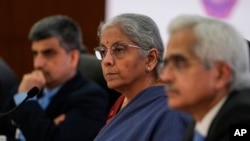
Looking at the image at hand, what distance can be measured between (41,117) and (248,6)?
1621 millimetres

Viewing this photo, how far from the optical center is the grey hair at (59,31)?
2.98 meters

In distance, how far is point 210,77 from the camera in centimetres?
144

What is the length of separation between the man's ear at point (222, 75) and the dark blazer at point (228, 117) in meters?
0.05

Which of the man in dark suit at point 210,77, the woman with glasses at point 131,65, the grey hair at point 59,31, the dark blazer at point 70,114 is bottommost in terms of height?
the dark blazer at point 70,114

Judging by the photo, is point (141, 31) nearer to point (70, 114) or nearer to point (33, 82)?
point (70, 114)

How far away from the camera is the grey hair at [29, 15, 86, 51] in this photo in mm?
2977

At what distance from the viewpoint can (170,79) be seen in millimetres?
1497

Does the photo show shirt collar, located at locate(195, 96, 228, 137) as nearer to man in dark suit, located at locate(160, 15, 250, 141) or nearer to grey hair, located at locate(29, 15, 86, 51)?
man in dark suit, located at locate(160, 15, 250, 141)

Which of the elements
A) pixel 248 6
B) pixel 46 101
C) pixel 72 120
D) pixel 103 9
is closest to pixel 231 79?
pixel 72 120

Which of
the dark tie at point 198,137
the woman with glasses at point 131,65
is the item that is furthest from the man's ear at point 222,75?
the woman with glasses at point 131,65

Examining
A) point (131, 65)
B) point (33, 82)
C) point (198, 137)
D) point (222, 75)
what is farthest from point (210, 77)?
point (33, 82)

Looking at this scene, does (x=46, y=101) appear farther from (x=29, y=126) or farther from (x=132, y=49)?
(x=132, y=49)

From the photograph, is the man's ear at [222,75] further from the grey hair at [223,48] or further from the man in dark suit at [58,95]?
the man in dark suit at [58,95]

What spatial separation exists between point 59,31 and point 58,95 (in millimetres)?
324
